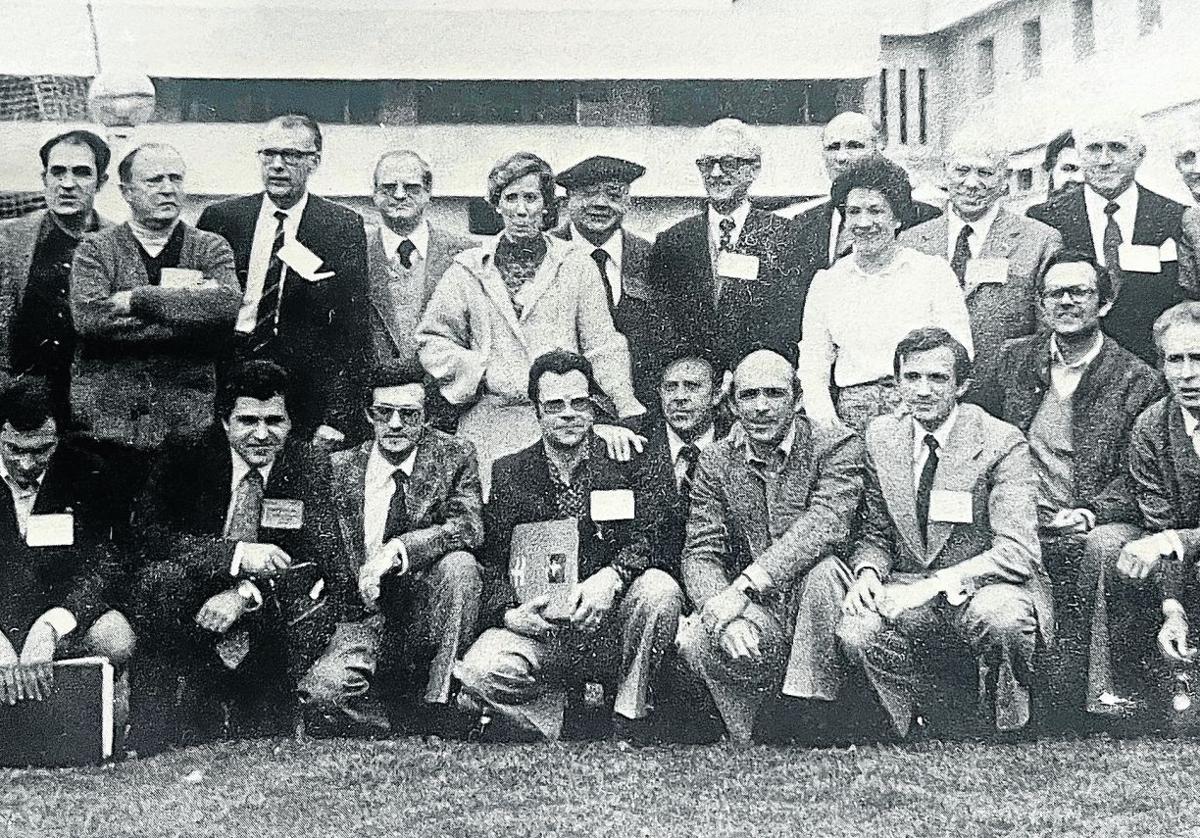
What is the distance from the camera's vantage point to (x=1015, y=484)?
5.18 metres

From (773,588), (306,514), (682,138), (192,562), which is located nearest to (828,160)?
(682,138)

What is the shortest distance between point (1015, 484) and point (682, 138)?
5.99ft

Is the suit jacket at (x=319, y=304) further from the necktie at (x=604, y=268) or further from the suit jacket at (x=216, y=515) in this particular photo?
the necktie at (x=604, y=268)

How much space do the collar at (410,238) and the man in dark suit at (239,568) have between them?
0.64 metres

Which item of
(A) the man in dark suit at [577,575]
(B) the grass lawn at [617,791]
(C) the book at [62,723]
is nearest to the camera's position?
(B) the grass lawn at [617,791]

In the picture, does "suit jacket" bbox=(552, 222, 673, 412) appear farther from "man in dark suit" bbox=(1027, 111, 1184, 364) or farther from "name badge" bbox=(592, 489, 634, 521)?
"man in dark suit" bbox=(1027, 111, 1184, 364)

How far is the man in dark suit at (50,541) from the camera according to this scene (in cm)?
510

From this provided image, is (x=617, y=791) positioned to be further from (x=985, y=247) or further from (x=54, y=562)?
(x=985, y=247)

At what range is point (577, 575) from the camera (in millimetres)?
5195

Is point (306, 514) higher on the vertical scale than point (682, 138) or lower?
lower

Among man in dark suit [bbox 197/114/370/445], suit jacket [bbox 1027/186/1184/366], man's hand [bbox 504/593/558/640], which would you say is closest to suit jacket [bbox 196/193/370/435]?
man in dark suit [bbox 197/114/370/445]

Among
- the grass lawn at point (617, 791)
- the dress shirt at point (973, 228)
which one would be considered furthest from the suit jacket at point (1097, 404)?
the grass lawn at point (617, 791)

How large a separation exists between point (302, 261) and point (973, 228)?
2563 millimetres

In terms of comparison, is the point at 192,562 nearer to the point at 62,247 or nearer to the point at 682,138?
the point at 62,247
